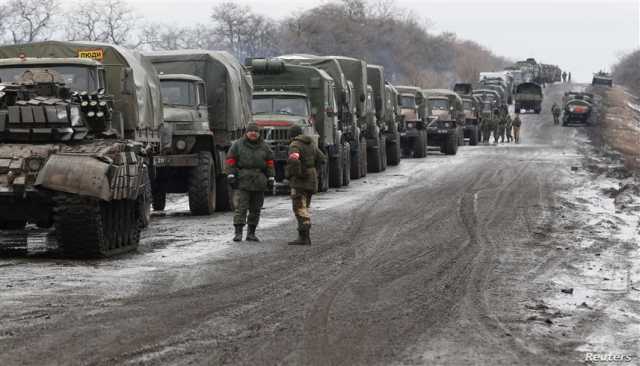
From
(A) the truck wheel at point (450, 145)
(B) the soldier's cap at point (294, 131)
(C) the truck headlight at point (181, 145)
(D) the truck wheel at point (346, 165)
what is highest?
(B) the soldier's cap at point (294, 131)

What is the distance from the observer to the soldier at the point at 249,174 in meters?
15.7

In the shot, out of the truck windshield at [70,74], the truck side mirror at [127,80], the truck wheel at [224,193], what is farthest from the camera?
the truck wheel at [224,193]

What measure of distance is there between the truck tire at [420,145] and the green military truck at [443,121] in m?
2.17

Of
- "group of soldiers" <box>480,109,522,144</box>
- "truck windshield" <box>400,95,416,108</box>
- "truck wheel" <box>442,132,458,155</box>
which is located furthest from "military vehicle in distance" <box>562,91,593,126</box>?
A: "truck windshield" <box>400,95,416,108</box>

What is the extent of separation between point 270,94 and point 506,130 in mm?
34470

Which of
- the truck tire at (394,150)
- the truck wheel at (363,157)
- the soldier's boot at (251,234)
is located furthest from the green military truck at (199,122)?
the truck tire at (394,150)

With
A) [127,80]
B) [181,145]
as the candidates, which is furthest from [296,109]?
[127,80]

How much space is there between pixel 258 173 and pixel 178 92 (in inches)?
210

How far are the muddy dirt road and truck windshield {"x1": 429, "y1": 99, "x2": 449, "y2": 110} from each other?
26.3 metres

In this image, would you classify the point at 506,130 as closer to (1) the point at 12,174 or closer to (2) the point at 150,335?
(1) the point at 12,174

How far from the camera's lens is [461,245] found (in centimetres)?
1548

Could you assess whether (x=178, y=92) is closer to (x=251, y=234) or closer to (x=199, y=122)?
(x=199, y=122)

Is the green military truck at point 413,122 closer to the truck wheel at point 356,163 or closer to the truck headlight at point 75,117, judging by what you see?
the truck wheel at point 356,163

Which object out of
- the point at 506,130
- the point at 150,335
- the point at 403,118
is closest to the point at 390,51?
the point at 506,130
